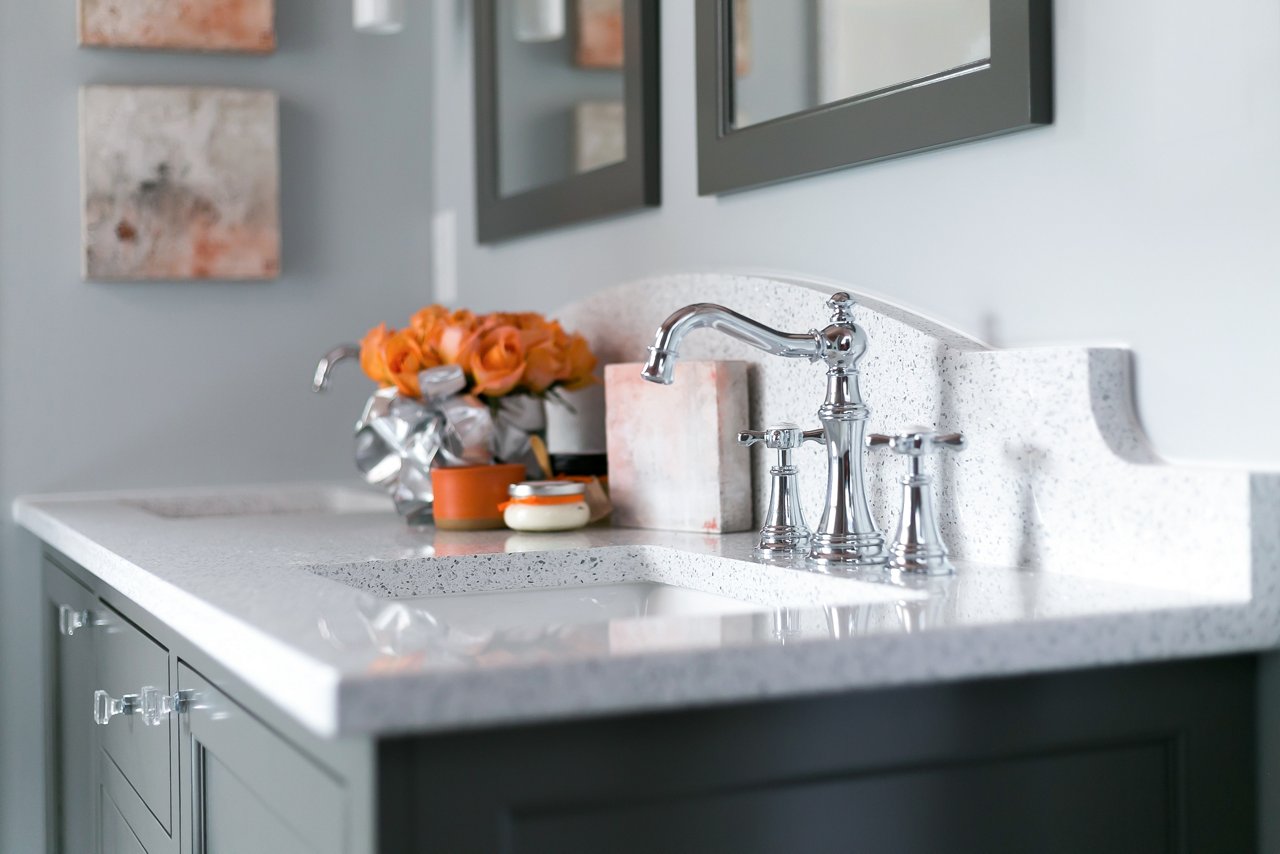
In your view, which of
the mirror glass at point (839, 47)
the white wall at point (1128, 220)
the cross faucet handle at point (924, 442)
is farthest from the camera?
the mirror glass at point (839, 47)

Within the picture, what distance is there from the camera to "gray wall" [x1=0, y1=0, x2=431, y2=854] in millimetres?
1984

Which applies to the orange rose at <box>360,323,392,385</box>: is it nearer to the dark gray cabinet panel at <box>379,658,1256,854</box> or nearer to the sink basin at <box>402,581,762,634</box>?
the sink basin at <box>402,581,762,634</box>

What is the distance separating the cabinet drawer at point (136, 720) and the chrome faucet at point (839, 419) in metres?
0.55

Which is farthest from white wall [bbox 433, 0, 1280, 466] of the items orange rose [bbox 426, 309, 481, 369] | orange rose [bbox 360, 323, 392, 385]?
orange rose [bbox 360, 323, 392, 385]

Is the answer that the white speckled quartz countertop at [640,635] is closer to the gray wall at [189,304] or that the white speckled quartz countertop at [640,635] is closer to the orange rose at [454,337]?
the orange rose at [454,337]

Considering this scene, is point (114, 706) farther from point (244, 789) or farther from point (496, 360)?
point (496, 360)

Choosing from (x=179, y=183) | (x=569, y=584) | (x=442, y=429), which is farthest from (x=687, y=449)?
(x=179, y=183)

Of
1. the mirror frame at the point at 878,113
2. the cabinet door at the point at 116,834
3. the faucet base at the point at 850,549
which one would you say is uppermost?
the mirror frame at the point at 878,113

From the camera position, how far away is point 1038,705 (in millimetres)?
857

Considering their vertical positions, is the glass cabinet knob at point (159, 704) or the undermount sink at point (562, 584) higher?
the undermount sink at point (562, 584)

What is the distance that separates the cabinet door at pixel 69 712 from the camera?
64.8 inches

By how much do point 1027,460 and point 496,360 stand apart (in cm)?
65

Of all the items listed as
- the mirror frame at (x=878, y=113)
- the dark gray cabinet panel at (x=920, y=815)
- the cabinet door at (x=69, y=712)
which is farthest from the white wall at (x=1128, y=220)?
the cabinet door at (x=69, y=712)

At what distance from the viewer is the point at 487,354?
1.54 m
